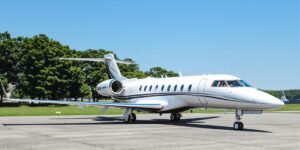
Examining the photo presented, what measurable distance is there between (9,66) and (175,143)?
199ft

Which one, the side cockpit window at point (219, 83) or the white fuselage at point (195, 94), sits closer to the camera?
the white fuselage at point (195, 94)

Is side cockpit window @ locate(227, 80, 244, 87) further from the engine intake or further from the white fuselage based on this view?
the engine intake

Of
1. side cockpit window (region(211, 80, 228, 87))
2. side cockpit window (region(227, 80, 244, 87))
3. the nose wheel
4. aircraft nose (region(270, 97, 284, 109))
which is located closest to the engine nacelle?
the nose wheel

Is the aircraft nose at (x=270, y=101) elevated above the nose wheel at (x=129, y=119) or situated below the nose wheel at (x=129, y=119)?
above

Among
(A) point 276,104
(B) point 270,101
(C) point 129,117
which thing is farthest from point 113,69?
(A) point 276,104

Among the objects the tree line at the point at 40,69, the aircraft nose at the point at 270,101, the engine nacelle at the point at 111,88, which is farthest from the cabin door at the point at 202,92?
the tree line at the point at 40,69

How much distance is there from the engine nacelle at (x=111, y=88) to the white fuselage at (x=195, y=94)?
0.40 meters

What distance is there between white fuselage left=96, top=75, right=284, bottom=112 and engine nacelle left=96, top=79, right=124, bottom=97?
404 mm

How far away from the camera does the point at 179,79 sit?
842 inches

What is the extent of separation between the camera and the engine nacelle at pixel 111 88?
25.6 meters

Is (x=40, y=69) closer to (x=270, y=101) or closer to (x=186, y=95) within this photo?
(x=186, y=95)

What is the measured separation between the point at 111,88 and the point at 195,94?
8.13 meters

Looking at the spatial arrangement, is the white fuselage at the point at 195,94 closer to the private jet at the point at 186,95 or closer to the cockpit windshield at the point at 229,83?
the private jet at the point at 186,95

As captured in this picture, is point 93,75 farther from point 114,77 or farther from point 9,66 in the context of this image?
point 114,77
